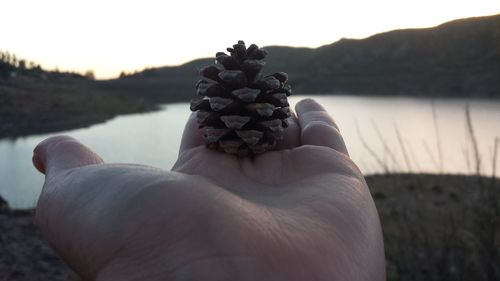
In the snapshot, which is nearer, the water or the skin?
the skin

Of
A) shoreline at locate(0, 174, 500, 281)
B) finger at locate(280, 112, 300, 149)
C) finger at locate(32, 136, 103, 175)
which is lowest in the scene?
shoreline at locate(0, 174, 500, 281)

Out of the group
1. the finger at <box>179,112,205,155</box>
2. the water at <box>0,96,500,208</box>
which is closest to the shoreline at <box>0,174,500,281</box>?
the water at <box>0,96,500,208</box>

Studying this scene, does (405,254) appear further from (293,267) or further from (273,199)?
(293,267)

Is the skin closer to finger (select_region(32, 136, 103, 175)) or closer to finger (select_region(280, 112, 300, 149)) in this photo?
finger (select_region(32, 136, 103, 175))

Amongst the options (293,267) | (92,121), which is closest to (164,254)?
(293,267)

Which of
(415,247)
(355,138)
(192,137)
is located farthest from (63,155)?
(355,138)

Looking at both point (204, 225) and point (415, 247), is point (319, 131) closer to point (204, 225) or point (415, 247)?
point (204, 225)
